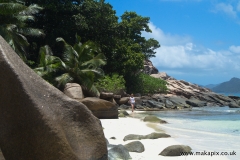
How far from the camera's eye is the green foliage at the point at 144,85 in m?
42.8

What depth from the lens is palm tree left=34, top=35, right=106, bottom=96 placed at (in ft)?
77.2

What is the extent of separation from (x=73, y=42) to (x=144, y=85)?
50.2ft

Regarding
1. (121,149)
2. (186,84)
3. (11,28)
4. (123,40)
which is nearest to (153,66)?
(186,84)

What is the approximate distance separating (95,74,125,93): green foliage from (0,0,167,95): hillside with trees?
0.17 m

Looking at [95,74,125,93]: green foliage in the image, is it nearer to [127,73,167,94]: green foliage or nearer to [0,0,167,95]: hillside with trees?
[0,0,167,95]: hillside with trees

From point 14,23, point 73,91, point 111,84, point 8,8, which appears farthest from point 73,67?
point 111,84

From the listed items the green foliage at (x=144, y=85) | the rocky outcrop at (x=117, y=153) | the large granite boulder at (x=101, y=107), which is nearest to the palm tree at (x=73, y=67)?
the large granite boulder at (x=101, y=107)

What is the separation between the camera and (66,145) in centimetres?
391

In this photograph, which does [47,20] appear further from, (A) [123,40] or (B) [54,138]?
(B) [54,138]

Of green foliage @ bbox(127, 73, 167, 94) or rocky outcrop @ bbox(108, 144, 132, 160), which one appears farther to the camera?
green foliage @ bbox(127, 73, 167, 94)

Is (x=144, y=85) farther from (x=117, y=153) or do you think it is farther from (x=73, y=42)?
(x=117, y=153)

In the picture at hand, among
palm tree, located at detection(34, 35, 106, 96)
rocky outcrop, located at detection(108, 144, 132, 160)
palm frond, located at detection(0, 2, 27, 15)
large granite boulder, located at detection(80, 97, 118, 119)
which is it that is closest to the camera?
rocky outcrop, located at detection(108, 144, 132, 160)

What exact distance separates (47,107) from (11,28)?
688 inches

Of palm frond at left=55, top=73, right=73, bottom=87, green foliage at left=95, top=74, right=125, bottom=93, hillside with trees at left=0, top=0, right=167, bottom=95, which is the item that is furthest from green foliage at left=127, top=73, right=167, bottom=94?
palm frond at left=55, top=73, right=73, bottom=87
